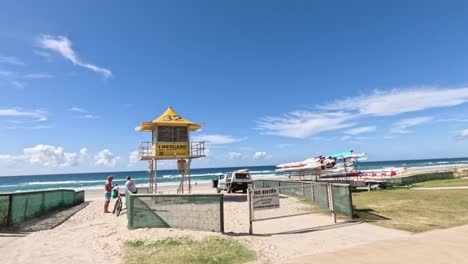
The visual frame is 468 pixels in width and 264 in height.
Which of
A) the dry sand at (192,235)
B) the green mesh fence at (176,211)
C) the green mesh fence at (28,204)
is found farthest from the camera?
the green mesh fence at (28,204)

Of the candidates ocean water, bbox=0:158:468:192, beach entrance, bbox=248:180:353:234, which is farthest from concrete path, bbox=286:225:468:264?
ocean water, bbox=0:158:468:192

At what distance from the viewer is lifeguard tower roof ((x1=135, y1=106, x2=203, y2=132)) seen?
64.6ft

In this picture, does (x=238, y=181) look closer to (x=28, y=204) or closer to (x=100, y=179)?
(x=28, y=204)

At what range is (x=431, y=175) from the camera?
30.2 m

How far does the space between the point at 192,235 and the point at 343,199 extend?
252 inches

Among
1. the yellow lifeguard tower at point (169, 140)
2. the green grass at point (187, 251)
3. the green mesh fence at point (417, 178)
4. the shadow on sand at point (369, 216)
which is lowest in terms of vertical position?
the shadow on sand at point (369, 216)

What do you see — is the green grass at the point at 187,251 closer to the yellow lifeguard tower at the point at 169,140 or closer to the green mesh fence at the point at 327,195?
the green mesh fence at the point at 327,195

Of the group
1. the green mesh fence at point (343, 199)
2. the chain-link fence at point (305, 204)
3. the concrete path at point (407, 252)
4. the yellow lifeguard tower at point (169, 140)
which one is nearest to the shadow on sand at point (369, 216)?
the green mesh fence at point (343, 199)

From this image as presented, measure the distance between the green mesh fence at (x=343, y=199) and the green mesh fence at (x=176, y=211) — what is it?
496cm

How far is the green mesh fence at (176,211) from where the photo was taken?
8.83 m

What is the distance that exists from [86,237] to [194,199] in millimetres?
3594

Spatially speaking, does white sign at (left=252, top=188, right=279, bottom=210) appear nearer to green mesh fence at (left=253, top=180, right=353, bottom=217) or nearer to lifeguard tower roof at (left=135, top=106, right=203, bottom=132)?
green mesh fence at (left=253, top=180, right=353, bottom=217)

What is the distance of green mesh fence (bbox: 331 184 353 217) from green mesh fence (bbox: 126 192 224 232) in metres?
4.96

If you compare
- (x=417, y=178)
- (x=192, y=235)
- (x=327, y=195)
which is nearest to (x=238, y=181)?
(x=327, y=195)
